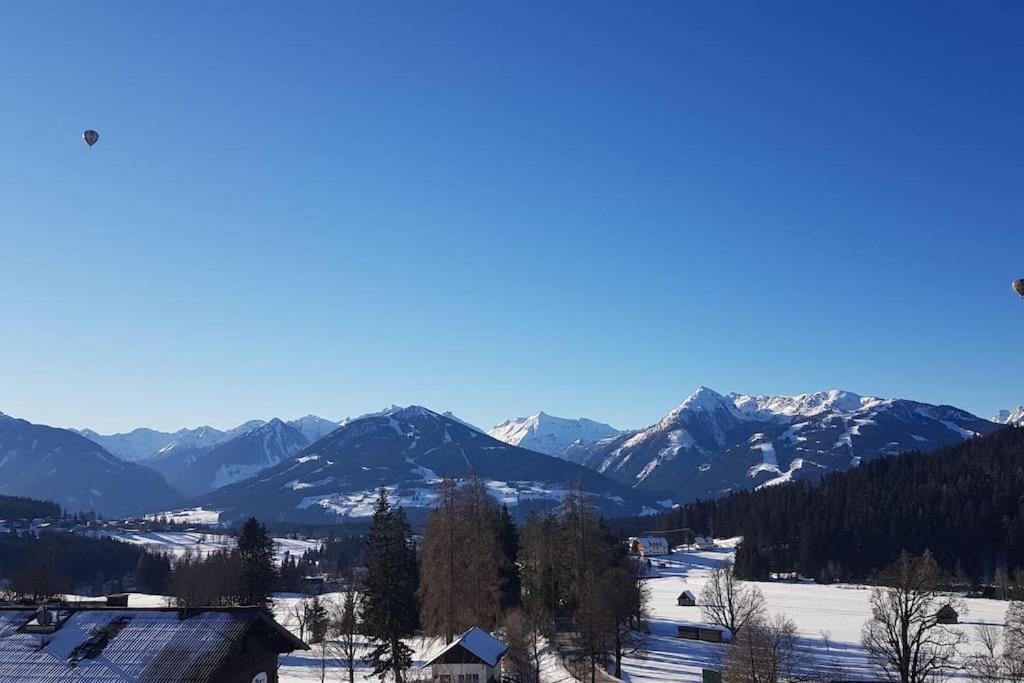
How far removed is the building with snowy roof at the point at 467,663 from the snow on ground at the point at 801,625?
17770 mm

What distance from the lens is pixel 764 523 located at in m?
195

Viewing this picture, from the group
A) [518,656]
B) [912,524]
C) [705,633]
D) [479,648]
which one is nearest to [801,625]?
[705,633]

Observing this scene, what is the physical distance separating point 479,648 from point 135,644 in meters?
19.9

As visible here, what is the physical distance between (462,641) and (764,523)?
160409 mm

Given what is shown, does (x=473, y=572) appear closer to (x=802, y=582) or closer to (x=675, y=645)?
(x=675, y=645)

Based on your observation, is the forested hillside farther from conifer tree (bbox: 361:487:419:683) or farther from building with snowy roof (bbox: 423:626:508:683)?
building with snowy roof (bbox: 423:626:508:683)

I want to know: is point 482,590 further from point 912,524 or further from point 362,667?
point 912,524

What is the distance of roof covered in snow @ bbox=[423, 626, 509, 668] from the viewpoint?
4838 cm

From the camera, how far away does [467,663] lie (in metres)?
48.5

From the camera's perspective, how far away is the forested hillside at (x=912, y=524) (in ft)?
531

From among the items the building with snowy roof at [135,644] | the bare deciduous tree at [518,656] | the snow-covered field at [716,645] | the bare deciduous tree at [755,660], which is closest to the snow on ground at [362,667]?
the snow-covered field at [716,645]

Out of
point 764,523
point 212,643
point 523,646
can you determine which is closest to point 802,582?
point 764,523

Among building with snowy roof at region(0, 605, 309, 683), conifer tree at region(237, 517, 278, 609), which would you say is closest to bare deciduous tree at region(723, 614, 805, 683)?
building with snowy roof at region(0, 605, 309, 683)

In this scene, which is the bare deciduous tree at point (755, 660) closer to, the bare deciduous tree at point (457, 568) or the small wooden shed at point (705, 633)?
the bare deciduous tree at point (457, 568)
